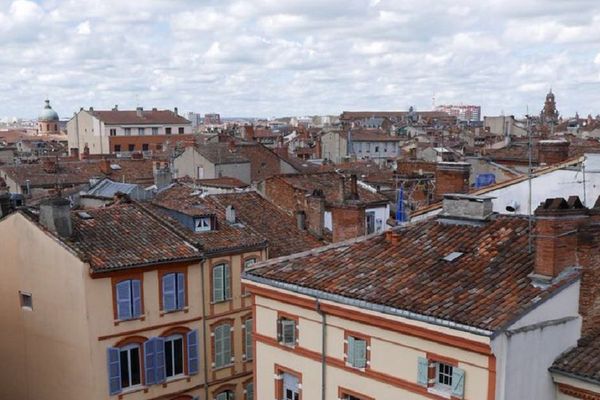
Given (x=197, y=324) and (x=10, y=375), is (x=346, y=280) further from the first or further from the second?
(x=10, y=375)

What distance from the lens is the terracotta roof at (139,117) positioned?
10738 cm

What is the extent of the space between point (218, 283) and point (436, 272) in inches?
567

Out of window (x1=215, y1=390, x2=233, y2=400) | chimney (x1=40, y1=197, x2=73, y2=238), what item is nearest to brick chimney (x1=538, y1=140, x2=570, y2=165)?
window (x1=215, y1=390, x2=233, y2=400)

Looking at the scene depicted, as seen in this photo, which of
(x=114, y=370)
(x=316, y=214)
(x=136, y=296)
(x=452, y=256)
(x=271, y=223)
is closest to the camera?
(x=452, y=256)

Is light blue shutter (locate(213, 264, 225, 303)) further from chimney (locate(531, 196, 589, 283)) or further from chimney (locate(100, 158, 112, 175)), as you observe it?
chimney (locate(100, 158, 112, 175))

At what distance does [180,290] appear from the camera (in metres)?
28.6

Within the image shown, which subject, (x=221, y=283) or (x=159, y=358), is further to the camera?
(x=221, y=283)

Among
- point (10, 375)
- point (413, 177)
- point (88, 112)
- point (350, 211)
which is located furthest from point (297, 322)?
point (88, 112)

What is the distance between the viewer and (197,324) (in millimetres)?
29422

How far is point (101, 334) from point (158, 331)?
245 centimetres

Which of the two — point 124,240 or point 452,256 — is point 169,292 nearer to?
point 124,240

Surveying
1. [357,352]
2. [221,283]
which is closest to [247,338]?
[221,283]

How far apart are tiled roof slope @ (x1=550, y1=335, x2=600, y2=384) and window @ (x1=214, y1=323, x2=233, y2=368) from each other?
17162mm

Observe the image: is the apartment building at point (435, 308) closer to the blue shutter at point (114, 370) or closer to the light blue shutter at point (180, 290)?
the blue shutter at point (114, 370)
